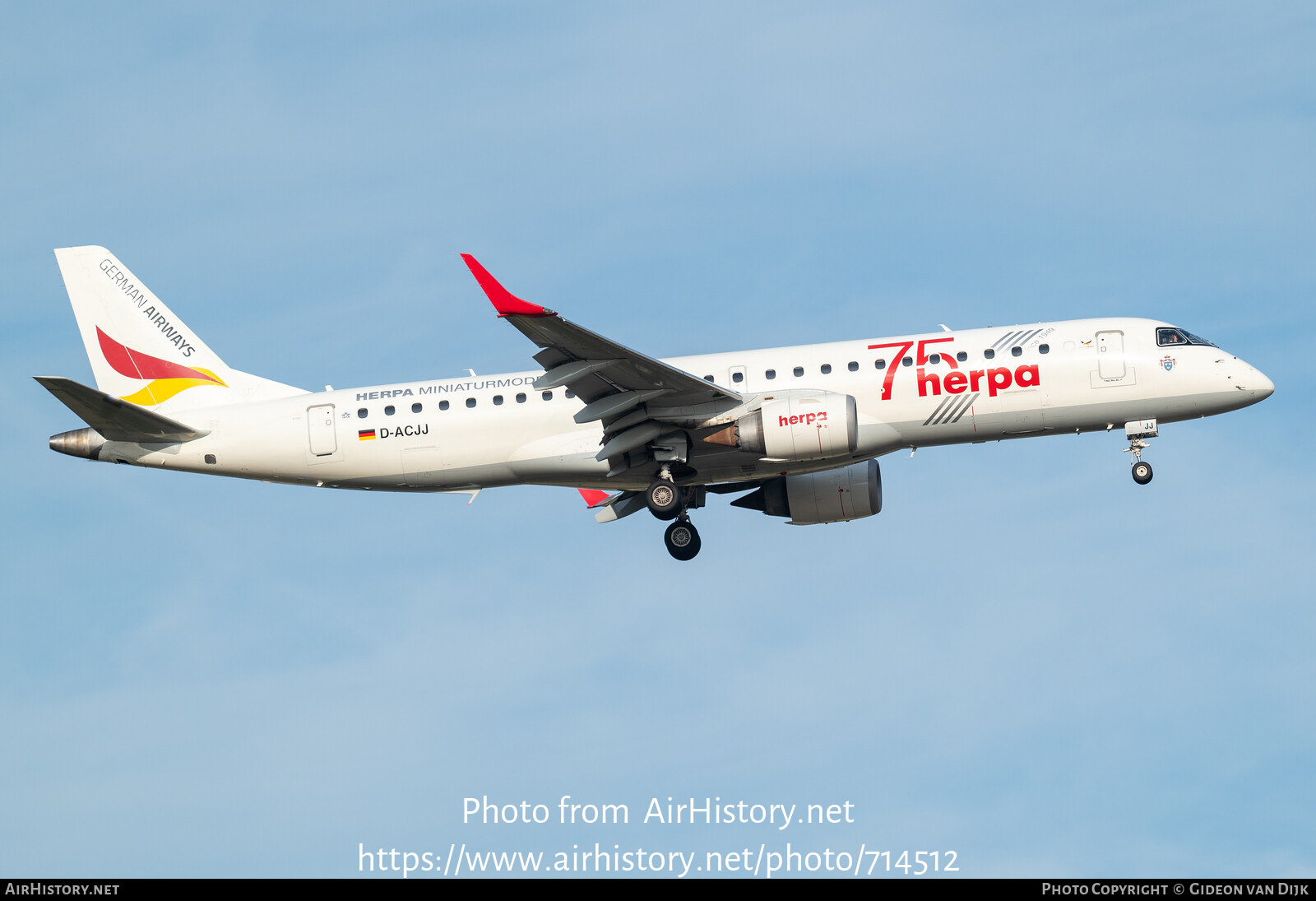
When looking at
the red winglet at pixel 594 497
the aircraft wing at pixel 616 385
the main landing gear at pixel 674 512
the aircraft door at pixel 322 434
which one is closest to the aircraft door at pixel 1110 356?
the aircraft wing at pixel 616 385

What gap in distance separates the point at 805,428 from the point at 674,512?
4604 millimetres

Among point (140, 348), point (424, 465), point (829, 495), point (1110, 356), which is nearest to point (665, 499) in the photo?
point (829, 495)

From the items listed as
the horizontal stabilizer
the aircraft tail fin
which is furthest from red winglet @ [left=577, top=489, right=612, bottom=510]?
the horizontal stabilizer

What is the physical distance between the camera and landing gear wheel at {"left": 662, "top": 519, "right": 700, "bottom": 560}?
39.0 metres

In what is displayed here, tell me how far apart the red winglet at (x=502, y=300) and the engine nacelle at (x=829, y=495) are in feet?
36.9

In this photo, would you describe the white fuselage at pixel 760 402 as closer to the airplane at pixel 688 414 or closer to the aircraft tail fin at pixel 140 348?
the airplane at pixel 688 414

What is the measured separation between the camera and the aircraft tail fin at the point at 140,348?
40.2 m

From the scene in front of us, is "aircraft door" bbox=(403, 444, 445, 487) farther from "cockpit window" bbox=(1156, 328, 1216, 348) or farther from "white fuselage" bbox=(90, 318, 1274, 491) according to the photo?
"cockpit window" bbox=(1156, 328, 1216, 348)

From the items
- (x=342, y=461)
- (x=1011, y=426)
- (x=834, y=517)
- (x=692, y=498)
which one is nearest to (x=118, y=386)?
(x=342, y=461)

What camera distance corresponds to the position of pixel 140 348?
134 feet

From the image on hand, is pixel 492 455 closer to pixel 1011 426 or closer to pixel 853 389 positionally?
pixel 853 389

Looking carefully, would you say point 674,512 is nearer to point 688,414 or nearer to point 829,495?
point 688,414

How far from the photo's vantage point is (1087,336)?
121 ft
